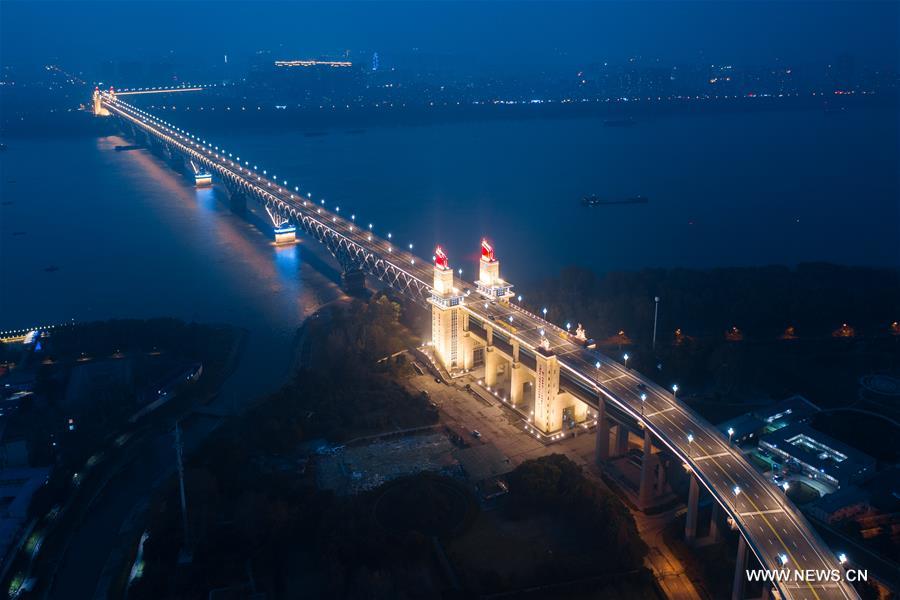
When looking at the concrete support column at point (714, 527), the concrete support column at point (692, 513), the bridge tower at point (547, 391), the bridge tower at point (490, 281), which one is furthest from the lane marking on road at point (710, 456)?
the bridge tower at point (490, 281)

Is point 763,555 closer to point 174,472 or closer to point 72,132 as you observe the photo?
point 174,472

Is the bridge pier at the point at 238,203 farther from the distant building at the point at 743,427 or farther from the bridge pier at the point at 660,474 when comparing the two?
the bridge pier at the point at 660,474

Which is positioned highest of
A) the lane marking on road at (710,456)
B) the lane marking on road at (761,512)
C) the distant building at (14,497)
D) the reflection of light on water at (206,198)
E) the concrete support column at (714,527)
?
the reflection of light on water at (206,198)

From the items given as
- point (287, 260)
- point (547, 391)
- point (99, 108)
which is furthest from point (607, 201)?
point (99, 108)

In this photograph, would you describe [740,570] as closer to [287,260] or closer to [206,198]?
[287,260]

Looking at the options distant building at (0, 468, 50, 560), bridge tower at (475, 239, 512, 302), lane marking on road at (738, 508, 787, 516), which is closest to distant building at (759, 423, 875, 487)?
lane marking on road at (738, 508, 787, 516)
